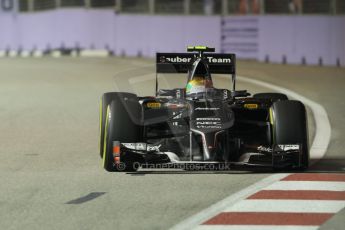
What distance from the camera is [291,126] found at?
10312 millimetres

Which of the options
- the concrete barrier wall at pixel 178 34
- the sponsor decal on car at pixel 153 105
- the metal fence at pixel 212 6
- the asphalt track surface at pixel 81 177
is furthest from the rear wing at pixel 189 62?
the metal fence at pixel 212 6

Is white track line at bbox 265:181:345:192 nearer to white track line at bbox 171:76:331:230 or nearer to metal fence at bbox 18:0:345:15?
white track line at bbox 171:76:331:230

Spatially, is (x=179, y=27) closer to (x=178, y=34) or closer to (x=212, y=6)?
(x=178, y=34)

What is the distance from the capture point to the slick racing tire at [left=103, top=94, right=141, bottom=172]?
10.2 m

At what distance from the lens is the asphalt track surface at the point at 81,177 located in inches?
313

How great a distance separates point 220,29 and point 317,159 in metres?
23.3

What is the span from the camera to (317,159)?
1138 cm

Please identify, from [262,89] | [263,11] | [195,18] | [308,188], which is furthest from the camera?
[195,18]

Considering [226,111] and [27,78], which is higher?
[226,111]

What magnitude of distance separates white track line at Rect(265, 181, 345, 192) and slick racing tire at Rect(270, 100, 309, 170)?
2.24ft

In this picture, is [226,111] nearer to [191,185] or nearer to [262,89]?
[191,185]

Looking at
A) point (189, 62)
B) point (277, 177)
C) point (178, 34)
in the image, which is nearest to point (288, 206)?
point (277, 177)

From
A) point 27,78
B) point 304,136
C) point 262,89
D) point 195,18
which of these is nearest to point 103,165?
point 304,136

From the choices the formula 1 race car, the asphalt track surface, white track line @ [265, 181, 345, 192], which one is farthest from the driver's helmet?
white track line @ [265, 181, 345, 192]
